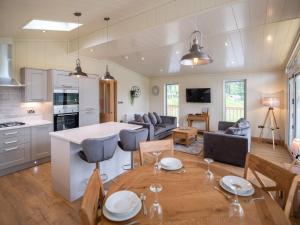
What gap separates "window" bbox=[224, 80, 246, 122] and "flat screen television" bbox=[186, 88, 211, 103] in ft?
2.20

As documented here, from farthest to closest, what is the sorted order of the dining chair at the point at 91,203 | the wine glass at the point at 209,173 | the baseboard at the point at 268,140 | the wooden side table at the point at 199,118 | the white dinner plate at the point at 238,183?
the wooden side table at the point at 199,118 < the baseboard at the point at 268,140 < the wine glass at the point at 209,173 < the white dinner plate at the point at 238,183 < the dining chair at the point at 91,203

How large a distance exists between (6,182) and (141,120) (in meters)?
3.77

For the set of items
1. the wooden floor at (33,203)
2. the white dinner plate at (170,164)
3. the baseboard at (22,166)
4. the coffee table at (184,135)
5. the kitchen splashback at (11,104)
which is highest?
the kitchen splashback at (11,104)

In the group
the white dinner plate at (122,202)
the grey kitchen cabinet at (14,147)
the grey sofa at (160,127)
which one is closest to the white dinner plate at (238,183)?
the white dinner plate at (122,202)

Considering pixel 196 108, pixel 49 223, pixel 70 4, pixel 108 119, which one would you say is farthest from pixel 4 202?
pixel 196 108

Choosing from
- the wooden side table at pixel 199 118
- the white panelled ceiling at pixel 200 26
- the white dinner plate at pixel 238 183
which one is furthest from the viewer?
the wooden side table at pixel 199 118

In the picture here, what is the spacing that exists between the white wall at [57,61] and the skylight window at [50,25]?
37.8 inches

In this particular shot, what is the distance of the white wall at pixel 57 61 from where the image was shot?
4145mm

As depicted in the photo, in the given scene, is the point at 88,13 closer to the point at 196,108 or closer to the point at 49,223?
the point at 49,223

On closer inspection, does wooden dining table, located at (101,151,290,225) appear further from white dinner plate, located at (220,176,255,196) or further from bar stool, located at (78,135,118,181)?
bar stool, located at (78,135,118,181)

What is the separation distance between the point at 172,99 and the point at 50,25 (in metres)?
5.68

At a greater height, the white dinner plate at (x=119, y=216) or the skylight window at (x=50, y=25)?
the skylight window at (x=50, y=25)

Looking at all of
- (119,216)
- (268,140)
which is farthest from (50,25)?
(268,140)

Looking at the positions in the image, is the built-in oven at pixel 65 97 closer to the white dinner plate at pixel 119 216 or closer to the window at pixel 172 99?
the white dinner plate at pixel 119 216
